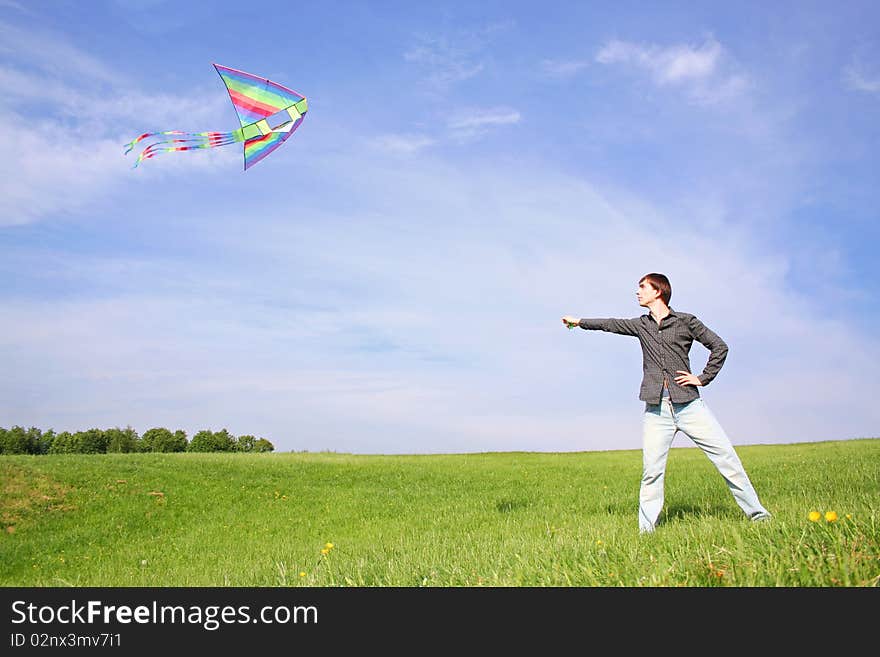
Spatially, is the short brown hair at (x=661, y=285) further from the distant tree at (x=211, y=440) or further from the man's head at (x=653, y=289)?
the distant tree at (x=211, y=440)

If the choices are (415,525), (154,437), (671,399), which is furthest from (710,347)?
(154,437)

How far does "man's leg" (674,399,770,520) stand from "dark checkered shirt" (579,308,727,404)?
21 cm

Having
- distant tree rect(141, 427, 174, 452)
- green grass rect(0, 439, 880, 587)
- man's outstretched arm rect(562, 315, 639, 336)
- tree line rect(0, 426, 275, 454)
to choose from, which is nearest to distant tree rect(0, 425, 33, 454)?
tree line rect(0, 426, 275, 454)

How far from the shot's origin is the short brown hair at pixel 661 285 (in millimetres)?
8414

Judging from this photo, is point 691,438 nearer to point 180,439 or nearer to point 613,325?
point 613,325

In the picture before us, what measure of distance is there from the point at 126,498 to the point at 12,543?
3.61 metres

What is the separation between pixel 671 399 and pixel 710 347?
84 cm

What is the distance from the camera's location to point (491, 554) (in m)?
6.66

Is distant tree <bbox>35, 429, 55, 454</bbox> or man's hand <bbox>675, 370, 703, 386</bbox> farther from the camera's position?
distant tree <bbox>35, 429, 55, 454</bbox>

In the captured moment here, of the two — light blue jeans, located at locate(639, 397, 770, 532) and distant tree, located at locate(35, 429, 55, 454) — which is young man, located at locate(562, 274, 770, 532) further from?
distant tree, located at locate(35, 429, 55, 454)

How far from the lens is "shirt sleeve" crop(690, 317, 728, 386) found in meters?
8.07

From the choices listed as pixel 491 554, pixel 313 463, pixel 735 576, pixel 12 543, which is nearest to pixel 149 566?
pixel 12 543

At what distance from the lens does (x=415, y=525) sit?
45.9 feet

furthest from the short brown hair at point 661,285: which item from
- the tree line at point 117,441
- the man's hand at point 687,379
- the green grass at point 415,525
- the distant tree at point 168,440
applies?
the distant tree at point 168,440
